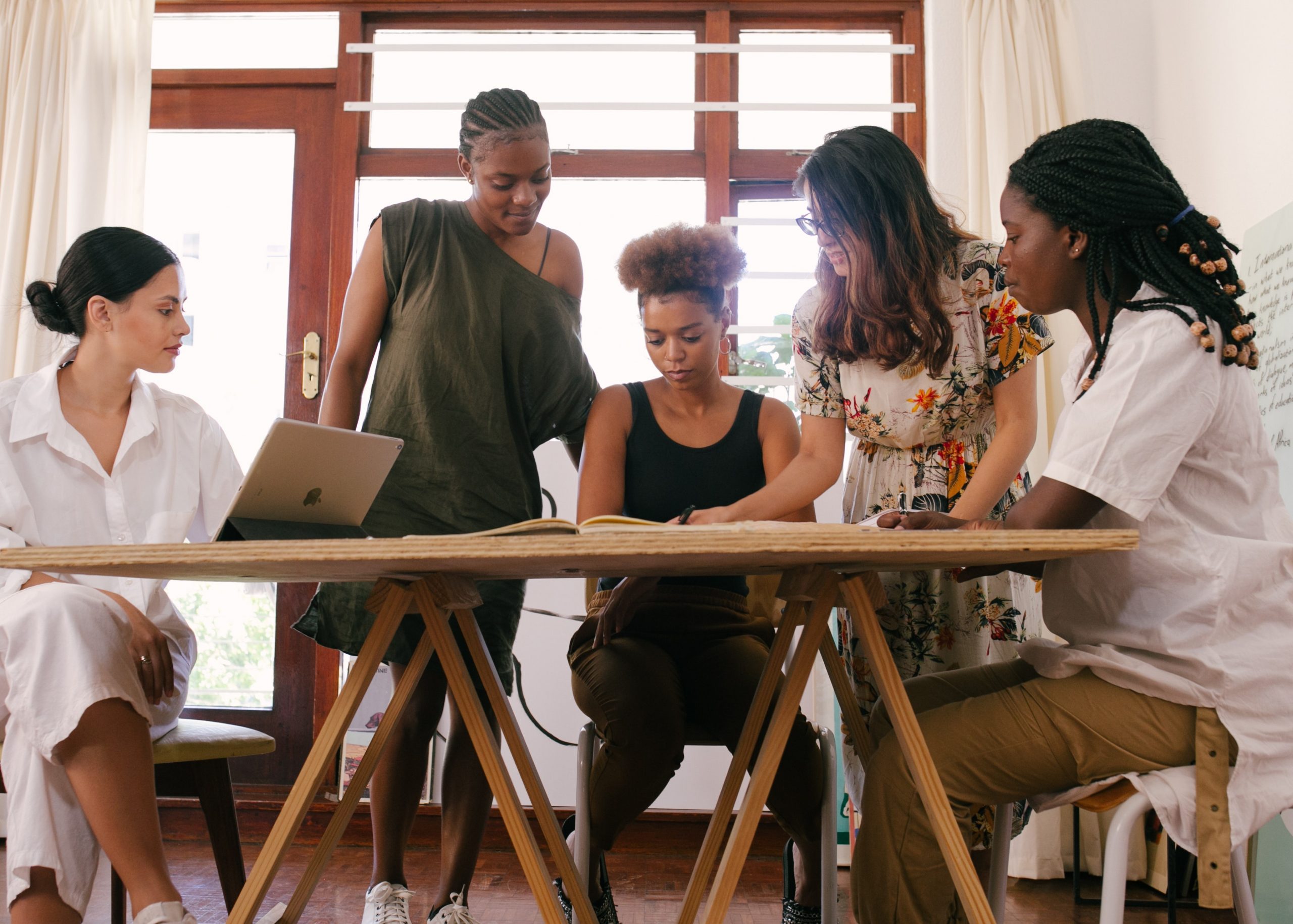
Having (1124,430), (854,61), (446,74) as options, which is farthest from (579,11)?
(1124,430)

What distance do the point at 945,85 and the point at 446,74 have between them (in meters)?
1.52

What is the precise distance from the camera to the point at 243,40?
129 inches

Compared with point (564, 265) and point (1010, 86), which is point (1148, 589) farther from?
point (1010, 86)

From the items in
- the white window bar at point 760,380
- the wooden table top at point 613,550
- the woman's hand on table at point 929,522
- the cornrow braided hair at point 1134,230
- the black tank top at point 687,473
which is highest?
the white window bar at point 760,380

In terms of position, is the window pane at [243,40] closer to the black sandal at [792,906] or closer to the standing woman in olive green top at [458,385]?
the standing woman in olive green top at [458,385]

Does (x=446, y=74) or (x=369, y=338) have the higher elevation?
(x=446, y=74)

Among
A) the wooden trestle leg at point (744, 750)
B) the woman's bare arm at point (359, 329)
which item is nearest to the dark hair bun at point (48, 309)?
the woman's bare arm at point (359, 329)

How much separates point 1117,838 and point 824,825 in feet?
1.97

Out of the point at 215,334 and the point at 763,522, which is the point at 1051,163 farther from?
the point at 215,334

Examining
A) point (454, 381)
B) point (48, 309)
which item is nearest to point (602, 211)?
point (454, 381)

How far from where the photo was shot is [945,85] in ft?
9.77

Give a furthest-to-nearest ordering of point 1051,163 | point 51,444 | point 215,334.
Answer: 1. point 215,334
2. point 51,444
3. point 1051,163

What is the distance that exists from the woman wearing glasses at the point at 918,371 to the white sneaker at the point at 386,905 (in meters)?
0.69

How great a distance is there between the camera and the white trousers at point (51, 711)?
135 centimetres
